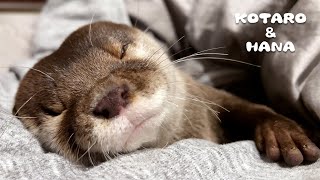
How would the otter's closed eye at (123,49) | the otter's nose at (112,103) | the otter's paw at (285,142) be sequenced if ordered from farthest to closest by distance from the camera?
the otter's closed eye at (123,49) → the otter's paw at (285,142) → the otter's nose at (112,103)

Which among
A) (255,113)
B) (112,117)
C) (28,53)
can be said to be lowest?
(28,53)

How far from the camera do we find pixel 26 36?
2.25 metres

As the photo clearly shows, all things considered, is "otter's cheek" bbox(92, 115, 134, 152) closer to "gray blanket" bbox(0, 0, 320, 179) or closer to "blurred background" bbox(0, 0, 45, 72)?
"gray blanket" bbox(0, 0, 320, 179)

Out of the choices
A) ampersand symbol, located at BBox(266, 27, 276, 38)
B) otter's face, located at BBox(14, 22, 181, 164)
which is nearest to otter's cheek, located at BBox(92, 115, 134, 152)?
otter's face, located at BBox(14, 22, 181, 164)

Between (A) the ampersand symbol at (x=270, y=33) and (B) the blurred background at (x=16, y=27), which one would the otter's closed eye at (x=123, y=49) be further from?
(B) the blurred background at (x=16, y=27)

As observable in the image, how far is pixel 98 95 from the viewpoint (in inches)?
41.0

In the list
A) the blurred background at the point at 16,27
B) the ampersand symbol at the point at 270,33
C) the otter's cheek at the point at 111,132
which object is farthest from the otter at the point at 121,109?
the blurred background at the point at 16,27

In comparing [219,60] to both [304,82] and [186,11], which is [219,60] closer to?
[186,11]

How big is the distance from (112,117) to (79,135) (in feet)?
0.36

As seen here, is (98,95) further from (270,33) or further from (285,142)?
(270,33)

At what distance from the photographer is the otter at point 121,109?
104 centimetres

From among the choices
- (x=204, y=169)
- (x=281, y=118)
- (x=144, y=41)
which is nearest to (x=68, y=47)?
(x=144, y=41)

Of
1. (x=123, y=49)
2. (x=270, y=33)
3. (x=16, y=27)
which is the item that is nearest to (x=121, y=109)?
(x=123, y=49)

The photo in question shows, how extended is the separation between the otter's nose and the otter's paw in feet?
1.35
